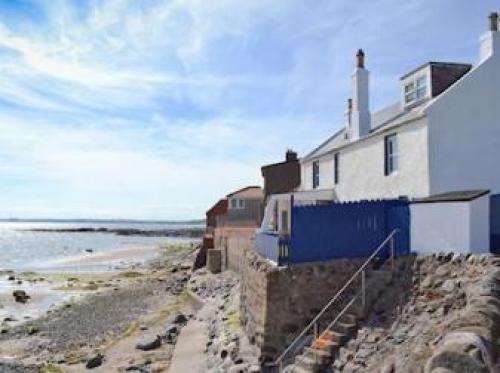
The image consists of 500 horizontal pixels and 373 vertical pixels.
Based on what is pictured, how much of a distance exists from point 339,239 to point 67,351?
1756 cm

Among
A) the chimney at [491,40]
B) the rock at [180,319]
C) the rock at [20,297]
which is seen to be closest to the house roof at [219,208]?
the rock at [20,297]

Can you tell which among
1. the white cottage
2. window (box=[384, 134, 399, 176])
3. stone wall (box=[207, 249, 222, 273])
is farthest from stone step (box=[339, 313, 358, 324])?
stone wall (box=[207, 249, 222, 273])

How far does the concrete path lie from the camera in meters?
21.0

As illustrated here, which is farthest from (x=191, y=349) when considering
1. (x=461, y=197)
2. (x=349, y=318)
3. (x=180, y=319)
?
(x=461, y=197)

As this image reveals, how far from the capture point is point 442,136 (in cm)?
1927

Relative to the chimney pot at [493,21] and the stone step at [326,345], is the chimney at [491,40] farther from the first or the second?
the stone step at [326,345]

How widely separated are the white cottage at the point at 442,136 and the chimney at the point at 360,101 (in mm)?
1452

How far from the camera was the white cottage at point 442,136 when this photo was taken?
63.2ft

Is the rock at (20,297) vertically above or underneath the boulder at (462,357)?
underneath

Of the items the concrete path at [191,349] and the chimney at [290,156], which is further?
the chimney at [290,156]

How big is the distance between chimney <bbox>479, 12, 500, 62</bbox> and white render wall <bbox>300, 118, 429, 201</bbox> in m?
3.58

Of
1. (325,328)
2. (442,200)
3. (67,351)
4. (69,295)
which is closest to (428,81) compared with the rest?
(442,200)

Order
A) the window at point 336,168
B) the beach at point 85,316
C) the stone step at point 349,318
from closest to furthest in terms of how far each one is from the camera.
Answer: the stone step at point 349,318, the window at point 336,168, the beach at point 85,316

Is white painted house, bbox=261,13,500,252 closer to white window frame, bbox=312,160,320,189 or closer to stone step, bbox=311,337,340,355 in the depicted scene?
stone step, bbox=311,337,340,355
